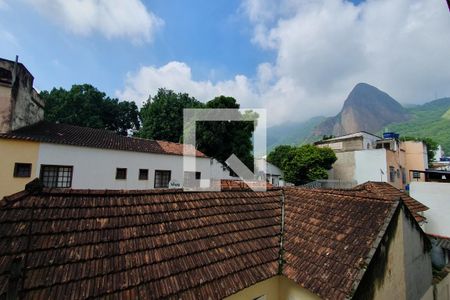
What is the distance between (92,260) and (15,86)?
14.6 m

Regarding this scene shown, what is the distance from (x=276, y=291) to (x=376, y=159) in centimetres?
2425

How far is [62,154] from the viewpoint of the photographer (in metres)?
13.0

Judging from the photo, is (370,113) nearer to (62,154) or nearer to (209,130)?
(209,130)

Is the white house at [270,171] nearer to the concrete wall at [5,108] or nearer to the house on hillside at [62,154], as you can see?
A: the house on hillside at [62,154]

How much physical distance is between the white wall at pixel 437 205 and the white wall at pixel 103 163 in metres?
17.1

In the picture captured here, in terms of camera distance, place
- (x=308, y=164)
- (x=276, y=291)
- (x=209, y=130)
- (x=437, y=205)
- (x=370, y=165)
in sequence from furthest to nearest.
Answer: (x=308, y=164)
(x=370, y=165)
(x=209, y=130)
(x=437, y=205)
(x=276, y=291)

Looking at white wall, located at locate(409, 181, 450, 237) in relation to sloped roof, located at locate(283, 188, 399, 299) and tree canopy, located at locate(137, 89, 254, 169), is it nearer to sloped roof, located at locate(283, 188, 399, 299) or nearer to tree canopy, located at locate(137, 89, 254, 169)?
sloped roof, located at locate(283, 188, 399, 299)

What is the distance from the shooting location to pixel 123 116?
35.4 metres

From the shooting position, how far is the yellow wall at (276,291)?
4.01 m

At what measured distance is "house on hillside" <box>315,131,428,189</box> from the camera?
23062 mm

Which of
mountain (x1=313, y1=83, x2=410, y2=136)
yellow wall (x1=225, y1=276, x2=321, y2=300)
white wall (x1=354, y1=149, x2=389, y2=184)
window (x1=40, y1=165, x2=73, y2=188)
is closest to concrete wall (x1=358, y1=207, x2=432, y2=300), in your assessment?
yellow wall (x1=225, y1=276, x2=321, y2=300)

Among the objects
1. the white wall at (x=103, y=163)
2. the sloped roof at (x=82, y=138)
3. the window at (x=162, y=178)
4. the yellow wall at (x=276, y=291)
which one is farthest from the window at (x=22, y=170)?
the yellow wall at (x=276, y=291)

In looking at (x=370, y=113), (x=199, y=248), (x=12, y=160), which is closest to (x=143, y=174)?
(x=12, y=160)

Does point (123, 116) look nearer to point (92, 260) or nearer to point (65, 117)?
point (65, 117)
